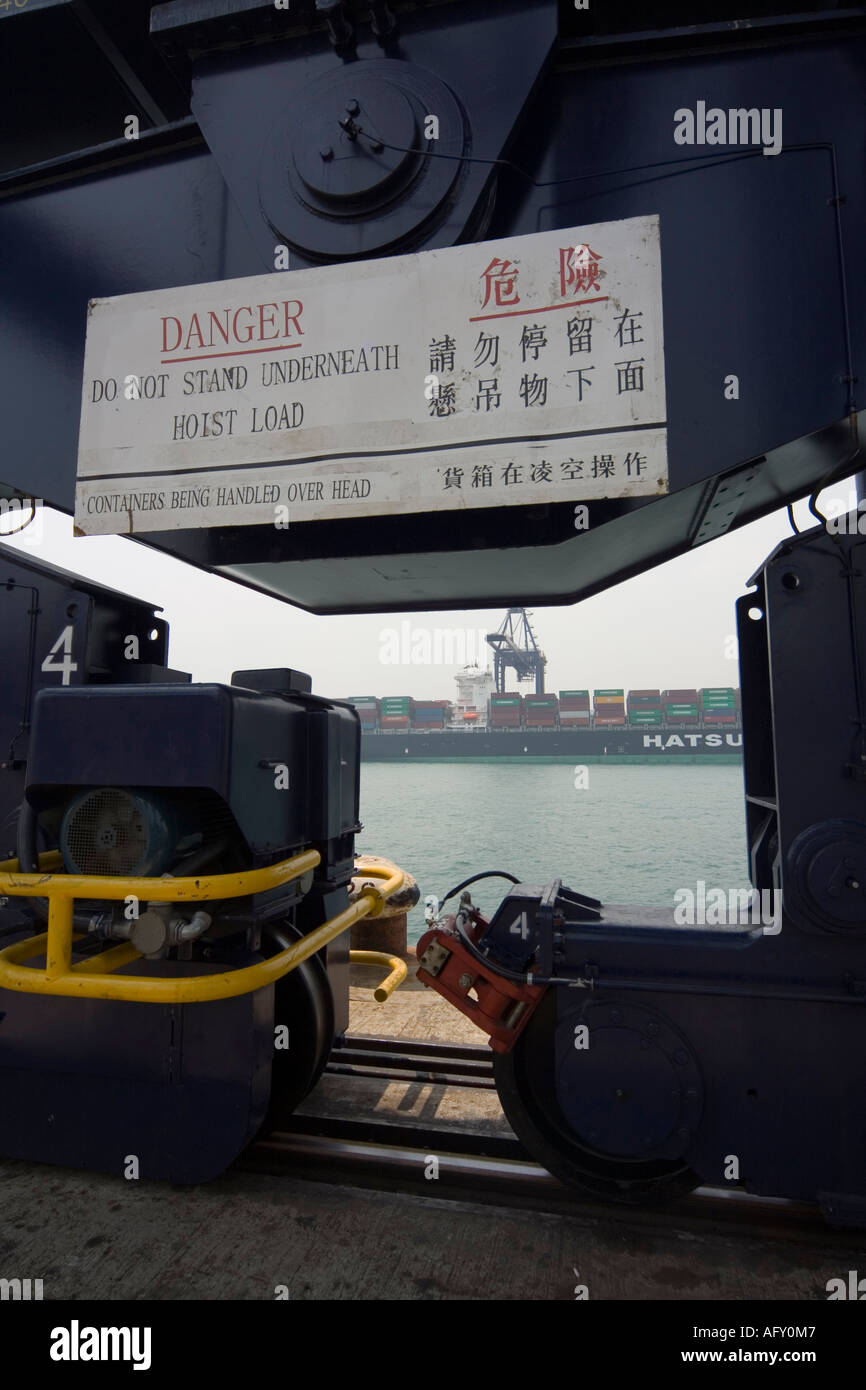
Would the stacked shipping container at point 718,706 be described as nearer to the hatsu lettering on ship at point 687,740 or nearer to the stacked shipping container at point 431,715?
the hatsu lettering on ship at point 687,740

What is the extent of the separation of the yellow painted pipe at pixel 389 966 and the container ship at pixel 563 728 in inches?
1314

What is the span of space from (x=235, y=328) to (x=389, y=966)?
2.89m

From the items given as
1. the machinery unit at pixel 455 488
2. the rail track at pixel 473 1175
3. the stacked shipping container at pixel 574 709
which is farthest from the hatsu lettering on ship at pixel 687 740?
the machinery unit at pixel 455 488

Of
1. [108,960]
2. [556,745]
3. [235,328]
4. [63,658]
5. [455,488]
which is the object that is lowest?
[108,960]

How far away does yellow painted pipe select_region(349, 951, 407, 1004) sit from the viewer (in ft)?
8.86

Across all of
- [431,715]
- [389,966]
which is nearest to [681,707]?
[431,715]

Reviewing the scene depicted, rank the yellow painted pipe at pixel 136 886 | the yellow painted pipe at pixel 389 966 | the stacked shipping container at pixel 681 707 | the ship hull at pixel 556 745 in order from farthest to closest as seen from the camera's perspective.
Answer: the stacked shipping container at pixel 681 707, the ship hull at pixel 556 745, the yellow painted pipe at pixel 389 966, the yellow painted pipe at pixel 136 886

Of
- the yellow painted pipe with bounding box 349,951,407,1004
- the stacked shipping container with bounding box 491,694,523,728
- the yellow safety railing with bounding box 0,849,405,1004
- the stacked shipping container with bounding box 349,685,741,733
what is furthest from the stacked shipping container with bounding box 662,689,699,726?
the yellow safety railing with bounding box 0,849,405,1004

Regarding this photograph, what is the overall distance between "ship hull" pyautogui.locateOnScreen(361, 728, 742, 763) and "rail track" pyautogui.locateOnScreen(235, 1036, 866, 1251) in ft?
119

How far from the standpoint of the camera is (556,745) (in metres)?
40.5

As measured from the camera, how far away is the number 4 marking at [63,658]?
279 cm

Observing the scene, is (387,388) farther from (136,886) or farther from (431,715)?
(431,715)

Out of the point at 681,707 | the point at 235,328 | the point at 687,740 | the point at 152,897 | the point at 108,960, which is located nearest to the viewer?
the point at 152,897

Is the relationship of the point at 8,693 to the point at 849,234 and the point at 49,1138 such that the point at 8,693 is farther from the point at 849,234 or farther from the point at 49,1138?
the point at 849,234
